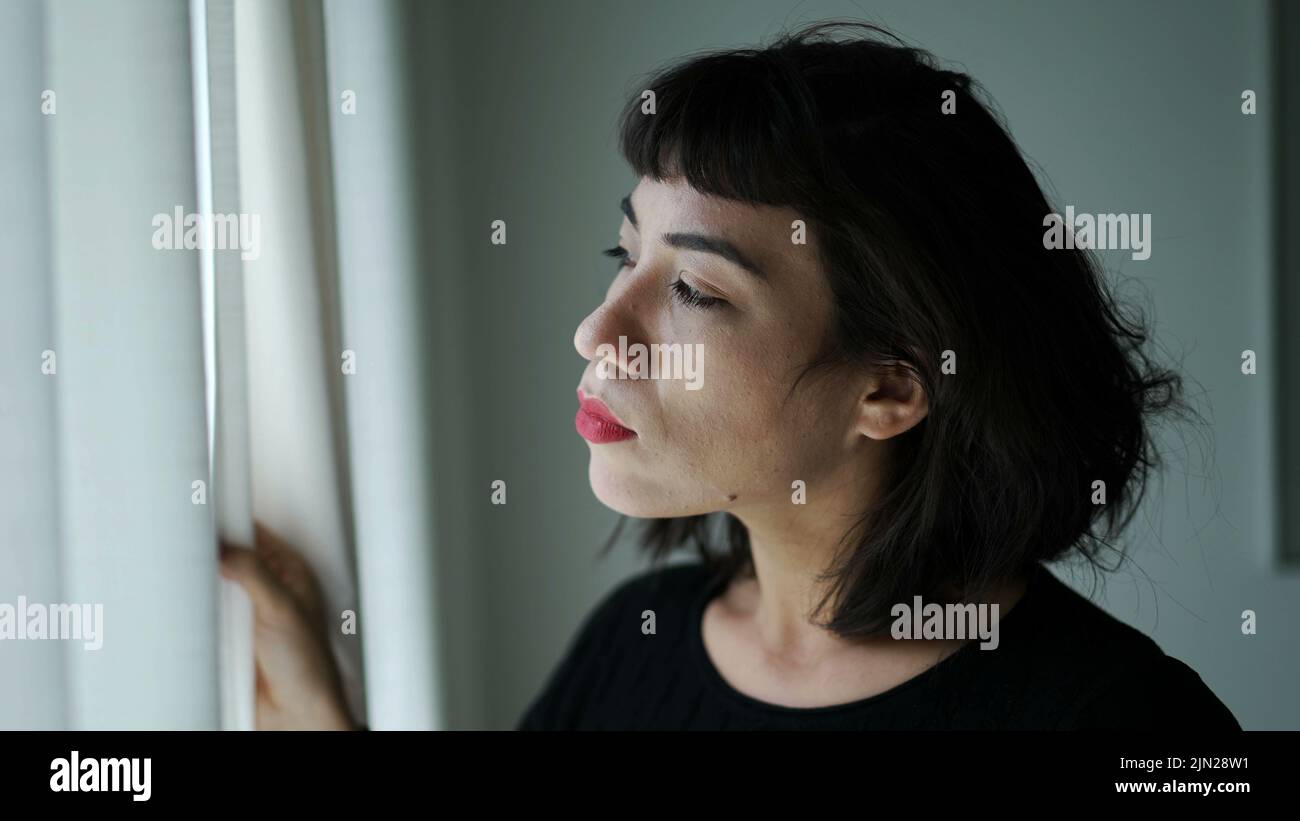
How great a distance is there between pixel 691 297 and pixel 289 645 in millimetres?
444

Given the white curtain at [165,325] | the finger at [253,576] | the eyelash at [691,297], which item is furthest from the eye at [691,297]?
the finger at [253,576]

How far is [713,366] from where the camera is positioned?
26.9 inches

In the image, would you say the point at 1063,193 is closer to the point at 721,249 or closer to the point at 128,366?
the point at 721,249

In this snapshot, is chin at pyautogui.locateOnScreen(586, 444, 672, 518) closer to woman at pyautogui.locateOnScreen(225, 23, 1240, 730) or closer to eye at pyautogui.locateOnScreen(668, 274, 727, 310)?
woman at pyautogui.locateOnScreen(225, 23, 1240, 730)

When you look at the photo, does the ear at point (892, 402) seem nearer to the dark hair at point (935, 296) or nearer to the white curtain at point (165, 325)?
the dark hair at point (935, 296)

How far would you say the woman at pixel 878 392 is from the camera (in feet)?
2.13

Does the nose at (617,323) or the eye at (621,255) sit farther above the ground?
the eye at (621,255)

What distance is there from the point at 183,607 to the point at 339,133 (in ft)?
1.27

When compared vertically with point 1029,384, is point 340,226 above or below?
above

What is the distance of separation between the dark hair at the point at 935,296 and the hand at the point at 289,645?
0.42 m

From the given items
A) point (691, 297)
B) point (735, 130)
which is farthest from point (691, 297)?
point (735, 130)
